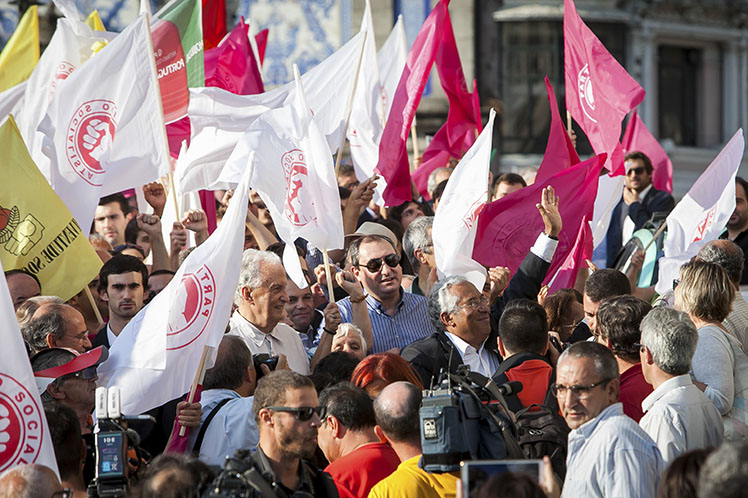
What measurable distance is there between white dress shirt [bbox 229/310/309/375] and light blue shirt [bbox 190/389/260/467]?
112cm

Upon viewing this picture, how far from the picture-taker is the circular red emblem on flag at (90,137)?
845 cm

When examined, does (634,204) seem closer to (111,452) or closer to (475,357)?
(475,357)

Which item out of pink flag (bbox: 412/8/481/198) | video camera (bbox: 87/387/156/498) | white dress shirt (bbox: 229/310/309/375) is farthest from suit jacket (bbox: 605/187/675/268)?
video camera (bbox: 87/387/156/498)

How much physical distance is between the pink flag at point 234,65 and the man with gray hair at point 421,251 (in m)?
3.06

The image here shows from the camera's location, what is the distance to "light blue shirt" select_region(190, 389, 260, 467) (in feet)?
18.5

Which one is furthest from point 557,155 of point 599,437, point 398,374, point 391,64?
point 599,437

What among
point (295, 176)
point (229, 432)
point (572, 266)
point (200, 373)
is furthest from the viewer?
point (572, 266)

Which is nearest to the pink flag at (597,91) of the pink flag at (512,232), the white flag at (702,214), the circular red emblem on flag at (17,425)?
the white flag at (702,214)

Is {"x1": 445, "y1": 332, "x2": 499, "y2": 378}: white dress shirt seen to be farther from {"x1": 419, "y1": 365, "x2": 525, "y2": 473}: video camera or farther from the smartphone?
the smartphone

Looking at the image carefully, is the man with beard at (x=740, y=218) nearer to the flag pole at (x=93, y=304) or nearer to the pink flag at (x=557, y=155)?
the pink flag at (x=557, y=155)

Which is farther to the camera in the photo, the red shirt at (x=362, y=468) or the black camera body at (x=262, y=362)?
the black camera body at (x=262, y=362)

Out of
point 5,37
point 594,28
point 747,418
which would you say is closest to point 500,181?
point 747,418

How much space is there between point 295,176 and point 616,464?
11.9ft

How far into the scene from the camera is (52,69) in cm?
984
